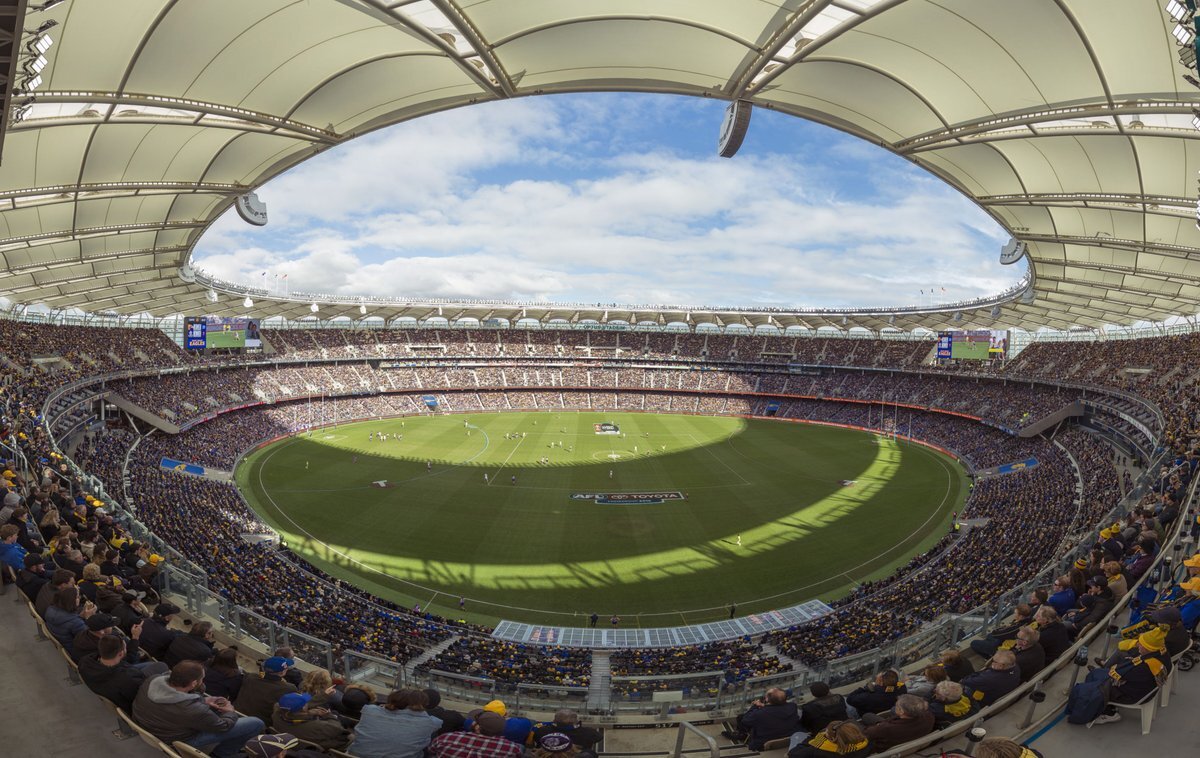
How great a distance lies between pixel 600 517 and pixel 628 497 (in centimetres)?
425

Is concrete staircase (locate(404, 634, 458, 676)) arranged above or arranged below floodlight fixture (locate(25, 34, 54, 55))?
below

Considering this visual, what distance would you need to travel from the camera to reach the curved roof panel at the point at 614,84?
12.2m

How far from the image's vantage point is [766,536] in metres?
30.2

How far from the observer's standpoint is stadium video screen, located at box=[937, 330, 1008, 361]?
180ft

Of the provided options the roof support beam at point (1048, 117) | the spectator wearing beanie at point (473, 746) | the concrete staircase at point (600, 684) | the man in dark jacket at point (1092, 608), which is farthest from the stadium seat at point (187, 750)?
the roof support beam at point (1048, 117)

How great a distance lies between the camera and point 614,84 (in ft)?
56.6

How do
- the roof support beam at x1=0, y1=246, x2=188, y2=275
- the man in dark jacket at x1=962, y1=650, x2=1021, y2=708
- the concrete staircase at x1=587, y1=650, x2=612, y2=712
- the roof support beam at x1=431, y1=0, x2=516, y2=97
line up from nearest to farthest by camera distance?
the man in dark jacket at x1=962, y1=650, x2=1021, y2=708
the concrete staircase at x1=587, y1=650, x2=612, y2=712
the roof support beam at x1=431, y1=0, x2=516, y2=97
the roof support beam at x1=0, y1=246, x2=188, y2=275

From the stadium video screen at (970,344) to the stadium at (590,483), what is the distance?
153 inches

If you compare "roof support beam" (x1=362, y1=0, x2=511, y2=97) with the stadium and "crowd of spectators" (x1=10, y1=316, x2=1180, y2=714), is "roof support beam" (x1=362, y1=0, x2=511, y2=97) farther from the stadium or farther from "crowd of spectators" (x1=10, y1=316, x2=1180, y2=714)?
"crowd of spectators" (x1=10, y1=316, x2=1180, y2=714)

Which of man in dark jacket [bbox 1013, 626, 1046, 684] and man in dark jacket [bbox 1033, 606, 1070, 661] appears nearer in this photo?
man in dark jacket [bbox 1013, 626, 1046, 684]

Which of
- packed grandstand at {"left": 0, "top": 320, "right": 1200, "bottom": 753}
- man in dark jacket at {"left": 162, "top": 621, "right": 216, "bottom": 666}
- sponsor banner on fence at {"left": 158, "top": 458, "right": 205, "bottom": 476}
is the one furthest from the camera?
sponsor banner on fence at {"left": 158, "top": 458, "right": 205, "bottom": 476}

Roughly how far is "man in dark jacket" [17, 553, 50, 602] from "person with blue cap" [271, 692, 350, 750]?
4.19 meters

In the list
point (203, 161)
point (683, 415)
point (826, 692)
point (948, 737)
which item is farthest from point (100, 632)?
point (683, 415)

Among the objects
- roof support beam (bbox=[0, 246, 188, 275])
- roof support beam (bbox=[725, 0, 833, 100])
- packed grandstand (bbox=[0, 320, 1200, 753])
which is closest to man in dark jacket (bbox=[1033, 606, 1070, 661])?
packed grandstand (bbox=[0, 320, 1200, 753])
